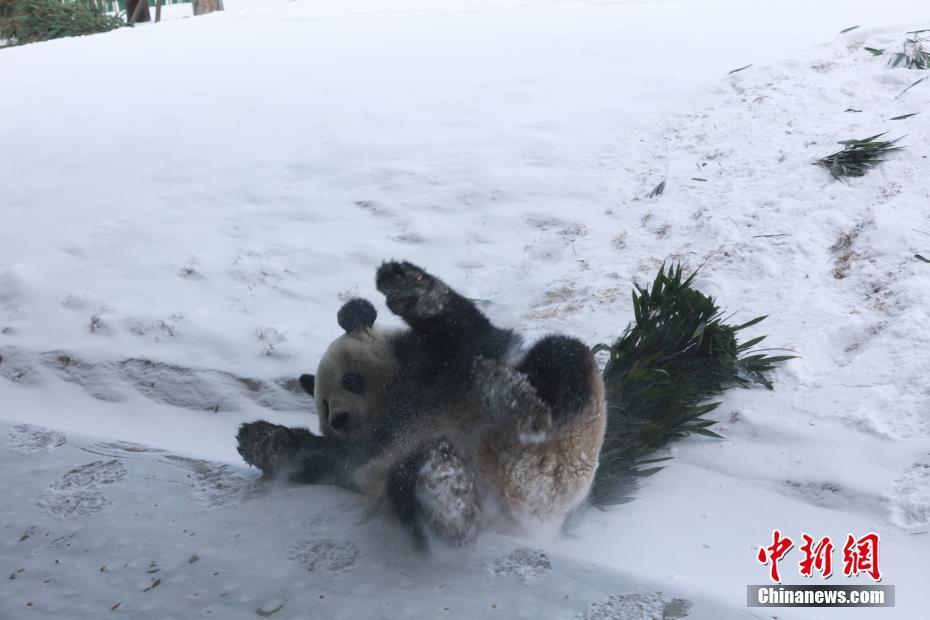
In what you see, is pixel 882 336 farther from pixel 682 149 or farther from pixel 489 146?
pixel 489 146

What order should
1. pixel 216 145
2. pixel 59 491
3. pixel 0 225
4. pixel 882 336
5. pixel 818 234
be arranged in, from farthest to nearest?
1. pixel 216 145
2. pixel 0 225
3. pixel 818 234
4. pixel 882 336
5. pixel 59 491

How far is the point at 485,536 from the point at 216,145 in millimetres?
5120

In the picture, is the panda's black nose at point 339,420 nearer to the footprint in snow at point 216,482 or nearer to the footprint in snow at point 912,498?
the footprint in snow at point 216,482

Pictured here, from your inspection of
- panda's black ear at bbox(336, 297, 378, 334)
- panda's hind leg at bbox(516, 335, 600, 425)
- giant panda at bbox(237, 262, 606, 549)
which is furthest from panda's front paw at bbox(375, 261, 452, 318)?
panda's hind leg at bbox(516, 335, 600, 425)

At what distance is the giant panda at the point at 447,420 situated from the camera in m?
3.01

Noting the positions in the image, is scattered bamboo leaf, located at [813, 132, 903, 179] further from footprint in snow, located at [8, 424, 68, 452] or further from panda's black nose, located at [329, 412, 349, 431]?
Result: footprint in snow, located at [8, 424, 68, 452]

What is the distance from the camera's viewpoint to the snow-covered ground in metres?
3.15

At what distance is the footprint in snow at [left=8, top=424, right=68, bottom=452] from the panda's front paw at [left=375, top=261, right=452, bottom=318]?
1.97 meters

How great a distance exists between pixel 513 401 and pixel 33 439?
2.58 metres

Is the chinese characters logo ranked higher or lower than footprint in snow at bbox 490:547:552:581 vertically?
lower

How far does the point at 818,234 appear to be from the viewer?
4.92 metres

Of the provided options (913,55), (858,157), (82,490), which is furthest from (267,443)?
(913,55)

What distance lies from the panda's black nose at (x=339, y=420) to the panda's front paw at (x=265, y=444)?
38cm

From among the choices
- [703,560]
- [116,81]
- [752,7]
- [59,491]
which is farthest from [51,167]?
[752,7]
